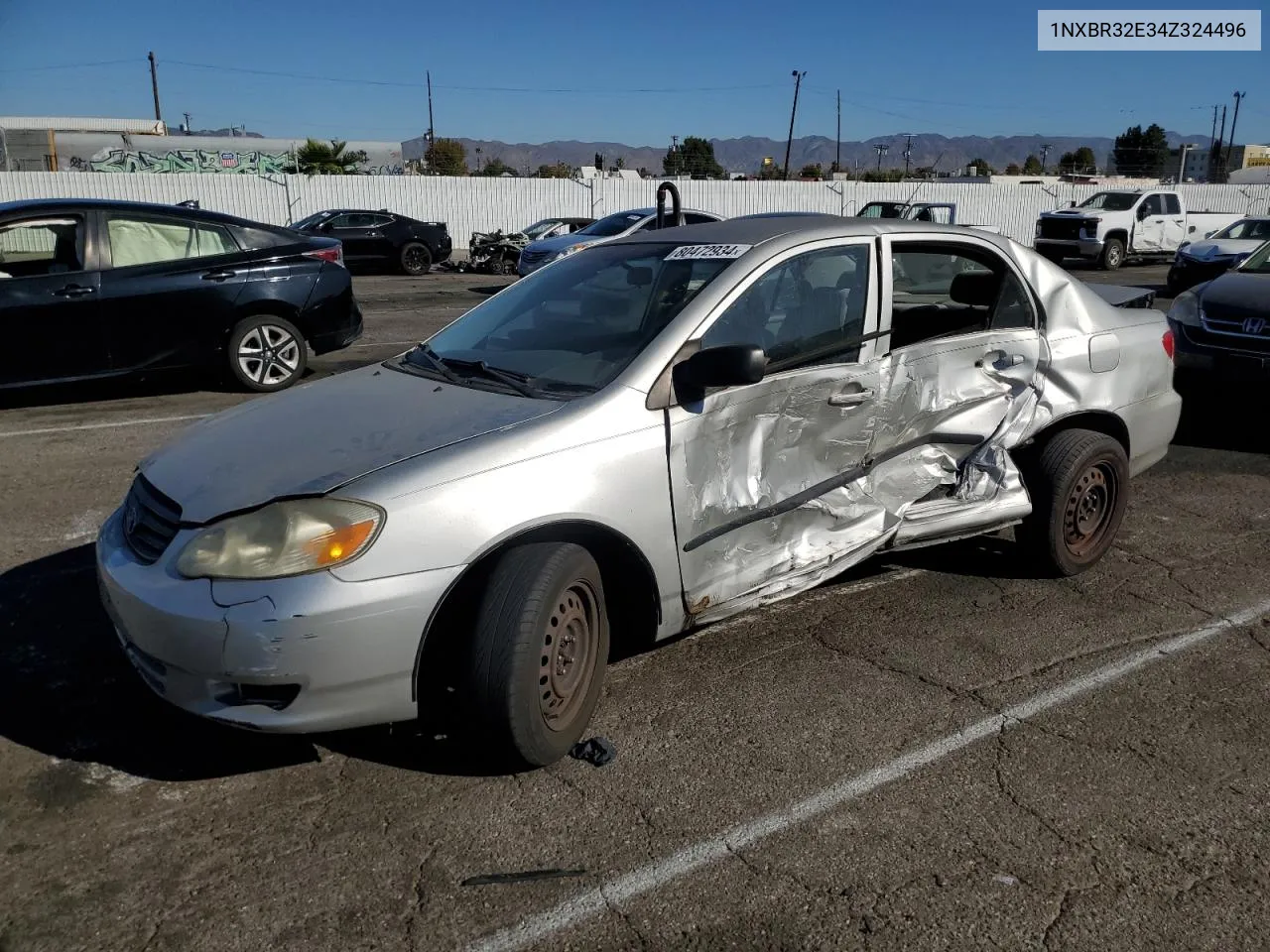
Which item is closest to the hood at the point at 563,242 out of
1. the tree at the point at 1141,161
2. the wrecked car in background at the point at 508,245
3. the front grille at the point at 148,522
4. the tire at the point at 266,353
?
the wrecked car in background at the point at 508,245

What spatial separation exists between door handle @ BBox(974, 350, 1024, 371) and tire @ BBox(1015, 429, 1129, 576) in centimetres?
44

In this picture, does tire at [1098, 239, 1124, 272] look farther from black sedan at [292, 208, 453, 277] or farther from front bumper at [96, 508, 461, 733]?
front bumper at [96, 508, 461, 733]

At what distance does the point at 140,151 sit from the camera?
45.0 m

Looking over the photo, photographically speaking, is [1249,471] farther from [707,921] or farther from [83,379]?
[83,379]

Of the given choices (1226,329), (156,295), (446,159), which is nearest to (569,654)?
(156,295)

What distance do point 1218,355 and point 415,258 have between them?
20.7m

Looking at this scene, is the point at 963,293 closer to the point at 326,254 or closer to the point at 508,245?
the point at 326,254

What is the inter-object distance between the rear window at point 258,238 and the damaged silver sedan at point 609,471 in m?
5.00

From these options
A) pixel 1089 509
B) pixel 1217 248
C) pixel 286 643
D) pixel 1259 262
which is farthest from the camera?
pixel 1217 248

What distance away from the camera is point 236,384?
29.5 feet

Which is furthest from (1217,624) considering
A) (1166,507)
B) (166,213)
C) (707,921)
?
(166,213)

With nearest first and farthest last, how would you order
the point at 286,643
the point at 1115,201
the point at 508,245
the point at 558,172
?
the point at 286,643, the point at 508,245, the point at 1115,201, the point at 558,172

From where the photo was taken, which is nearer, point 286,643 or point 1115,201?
point 286,643

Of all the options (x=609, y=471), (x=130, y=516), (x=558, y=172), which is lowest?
(x=130, y=516)
